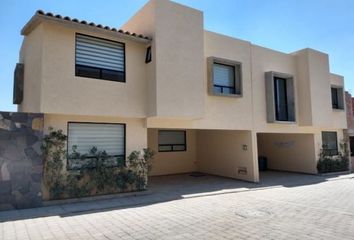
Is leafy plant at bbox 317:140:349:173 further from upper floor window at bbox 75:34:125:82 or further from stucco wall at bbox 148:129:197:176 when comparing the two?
upper floor window at bbox 75:34:125:82

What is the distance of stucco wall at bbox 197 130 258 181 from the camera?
15.5m

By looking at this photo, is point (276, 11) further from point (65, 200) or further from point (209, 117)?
point (65, 200)

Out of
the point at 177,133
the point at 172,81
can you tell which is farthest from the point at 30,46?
the point at 177,133

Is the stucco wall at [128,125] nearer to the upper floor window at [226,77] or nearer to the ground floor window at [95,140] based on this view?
the ground floor window at [95,140]

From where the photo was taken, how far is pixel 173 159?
19.1 m

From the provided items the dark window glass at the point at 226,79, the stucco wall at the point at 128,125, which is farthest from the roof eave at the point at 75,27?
the dark window glass at the point at 226,79

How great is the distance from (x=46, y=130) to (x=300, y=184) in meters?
12.4

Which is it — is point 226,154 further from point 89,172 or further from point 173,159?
point 89,172

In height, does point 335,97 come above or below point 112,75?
above

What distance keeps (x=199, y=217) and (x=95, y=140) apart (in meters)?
5.26

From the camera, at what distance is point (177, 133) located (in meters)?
19.6

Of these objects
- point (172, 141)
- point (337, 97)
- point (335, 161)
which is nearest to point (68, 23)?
point (172, 141)

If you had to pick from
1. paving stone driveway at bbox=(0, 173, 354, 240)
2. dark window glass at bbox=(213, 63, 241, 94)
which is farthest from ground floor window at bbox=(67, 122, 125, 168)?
dark window glass at bbox=(213, 63, 241, 94)

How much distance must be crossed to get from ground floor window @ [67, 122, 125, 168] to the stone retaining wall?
1172 millimetres
